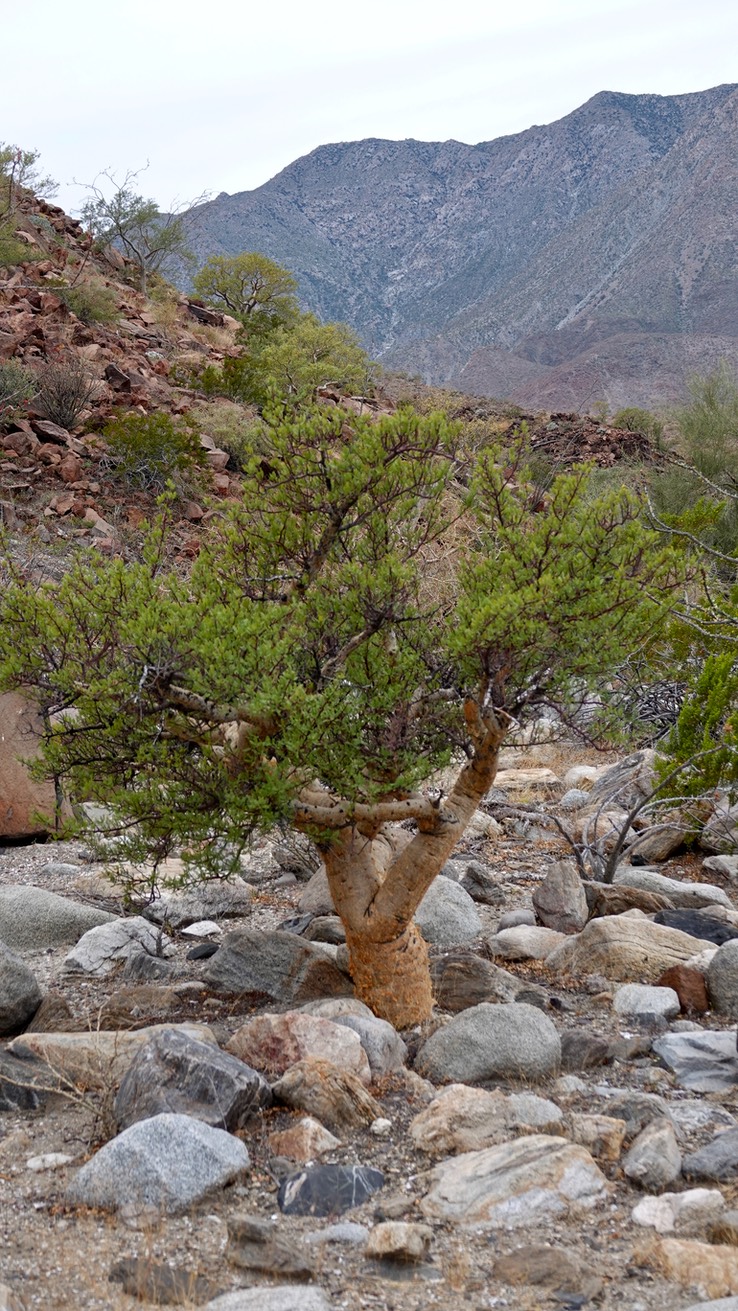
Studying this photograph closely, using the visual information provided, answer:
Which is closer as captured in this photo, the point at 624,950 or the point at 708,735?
the point at 624,950

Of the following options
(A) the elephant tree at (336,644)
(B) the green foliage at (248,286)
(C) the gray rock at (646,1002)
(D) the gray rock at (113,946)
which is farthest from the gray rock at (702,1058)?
(B) the green foliage at (248,286)

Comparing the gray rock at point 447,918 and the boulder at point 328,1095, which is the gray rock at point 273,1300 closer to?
the boulder at point 328,1095

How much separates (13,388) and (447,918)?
49.0ft

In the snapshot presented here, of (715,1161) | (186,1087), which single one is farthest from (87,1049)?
(715,1161)

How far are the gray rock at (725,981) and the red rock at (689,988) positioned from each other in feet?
0.13

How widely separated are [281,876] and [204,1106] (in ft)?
14.7

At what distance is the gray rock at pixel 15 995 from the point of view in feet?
17.7

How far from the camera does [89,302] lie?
25.0 m

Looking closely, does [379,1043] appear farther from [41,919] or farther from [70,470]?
[70,470]

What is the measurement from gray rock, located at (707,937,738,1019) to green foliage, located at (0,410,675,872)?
1546mm

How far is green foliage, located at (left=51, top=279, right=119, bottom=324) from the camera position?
2461 centimetres

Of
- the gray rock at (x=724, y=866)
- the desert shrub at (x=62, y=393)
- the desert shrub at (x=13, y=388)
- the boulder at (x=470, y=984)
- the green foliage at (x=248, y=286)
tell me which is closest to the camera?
the boulder at (x=470, y=984)

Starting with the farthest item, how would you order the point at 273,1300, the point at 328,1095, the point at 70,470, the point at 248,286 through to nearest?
the point at 248,286, the point at 70,470, the point at 328,1095, the point at 273,1300

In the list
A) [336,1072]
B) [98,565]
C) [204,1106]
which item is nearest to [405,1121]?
[336,1072]
